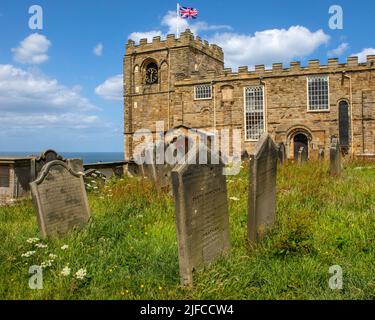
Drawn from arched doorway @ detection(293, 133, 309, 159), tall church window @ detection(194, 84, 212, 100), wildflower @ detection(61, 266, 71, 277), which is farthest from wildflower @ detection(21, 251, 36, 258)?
tall church window @ detection(194, 84, 212, 100)

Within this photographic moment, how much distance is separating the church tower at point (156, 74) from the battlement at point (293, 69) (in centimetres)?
239

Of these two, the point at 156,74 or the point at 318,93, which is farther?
the point at 156,74

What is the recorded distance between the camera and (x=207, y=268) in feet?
15.6

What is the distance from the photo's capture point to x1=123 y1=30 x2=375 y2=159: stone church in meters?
28.5

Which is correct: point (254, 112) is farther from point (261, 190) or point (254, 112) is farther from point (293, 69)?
point (261, 190)

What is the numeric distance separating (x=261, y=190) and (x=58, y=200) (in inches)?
144

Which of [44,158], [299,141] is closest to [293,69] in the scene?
[299,141]

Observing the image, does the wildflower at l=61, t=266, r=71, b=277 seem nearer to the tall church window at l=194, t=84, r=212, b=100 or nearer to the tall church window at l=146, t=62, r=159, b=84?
the tall church window at l=194, t=84, r=212, b=100

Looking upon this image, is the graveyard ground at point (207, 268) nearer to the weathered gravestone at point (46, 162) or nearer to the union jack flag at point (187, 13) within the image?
the weathered gravestone at point (46, 162)

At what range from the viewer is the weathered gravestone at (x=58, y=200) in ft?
21.4

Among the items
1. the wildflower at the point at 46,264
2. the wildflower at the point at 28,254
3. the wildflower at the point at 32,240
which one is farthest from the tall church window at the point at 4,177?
the wildflower at the point at 46,264

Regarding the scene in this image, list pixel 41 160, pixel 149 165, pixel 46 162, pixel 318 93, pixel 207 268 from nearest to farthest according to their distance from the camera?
pixel 207 268 < pixel 41 160 < pixel 46 162 < pixel 149 165 < pixel 318 93

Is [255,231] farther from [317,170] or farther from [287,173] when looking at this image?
[317,170]

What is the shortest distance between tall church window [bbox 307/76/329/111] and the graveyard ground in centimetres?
2322
